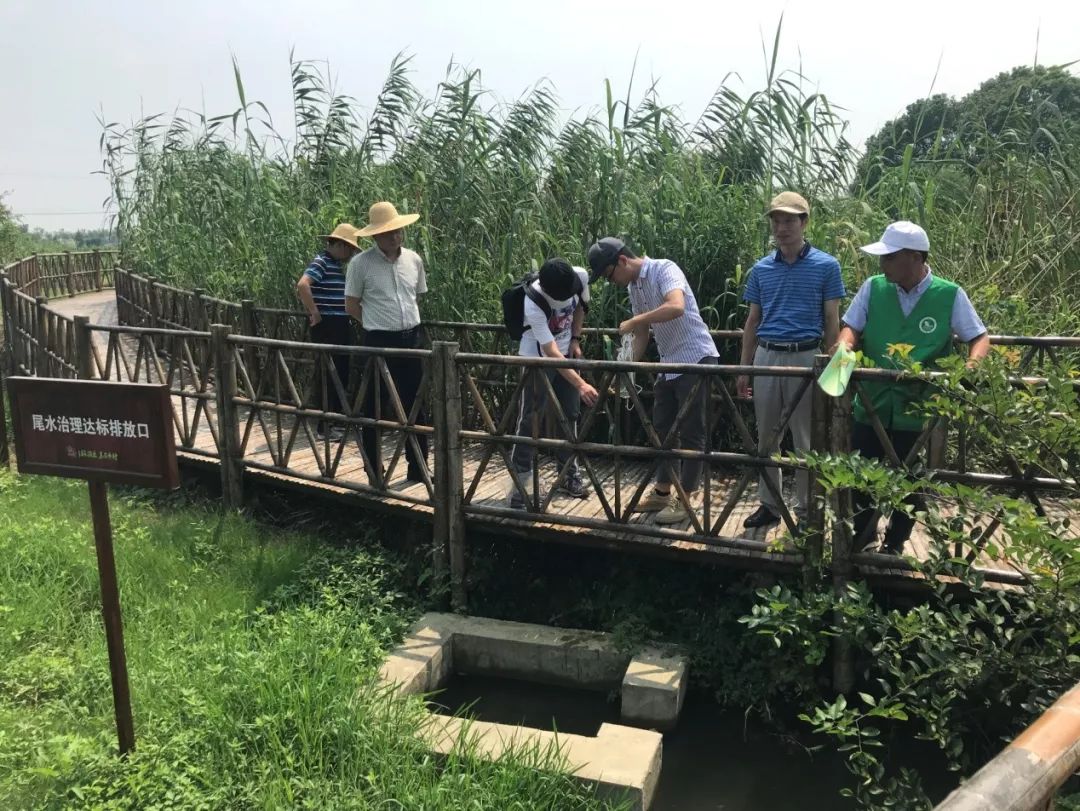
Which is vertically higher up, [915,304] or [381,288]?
[381,288]

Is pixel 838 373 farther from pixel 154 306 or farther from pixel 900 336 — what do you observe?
pixel 154 306

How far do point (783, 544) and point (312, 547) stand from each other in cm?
291

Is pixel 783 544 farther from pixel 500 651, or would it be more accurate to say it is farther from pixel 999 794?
pixel 999 794

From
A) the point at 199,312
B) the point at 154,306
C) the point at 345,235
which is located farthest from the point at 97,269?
the point at 345,235

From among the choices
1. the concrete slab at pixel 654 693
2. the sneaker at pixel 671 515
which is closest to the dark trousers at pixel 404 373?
the sneaker at pixel 671 515

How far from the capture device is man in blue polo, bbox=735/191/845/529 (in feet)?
12.7

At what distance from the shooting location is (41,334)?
814 cm

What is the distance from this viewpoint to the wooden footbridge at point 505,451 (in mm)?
3641

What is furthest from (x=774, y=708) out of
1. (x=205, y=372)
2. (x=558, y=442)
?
(x=205, y=372)

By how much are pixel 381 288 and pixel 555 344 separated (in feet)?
4.42

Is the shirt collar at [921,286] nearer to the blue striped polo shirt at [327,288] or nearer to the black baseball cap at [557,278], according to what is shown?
the black baseball cap at [557,278]

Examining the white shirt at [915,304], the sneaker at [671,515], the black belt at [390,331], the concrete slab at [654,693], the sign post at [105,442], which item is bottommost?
the concrete slab at [654,693]

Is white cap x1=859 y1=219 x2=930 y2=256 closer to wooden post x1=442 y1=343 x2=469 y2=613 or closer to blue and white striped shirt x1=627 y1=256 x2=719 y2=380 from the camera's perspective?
blue and white striped shirt x1=627 y1=256 x2=719 y2=380

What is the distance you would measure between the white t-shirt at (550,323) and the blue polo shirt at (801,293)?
1.10 meters
